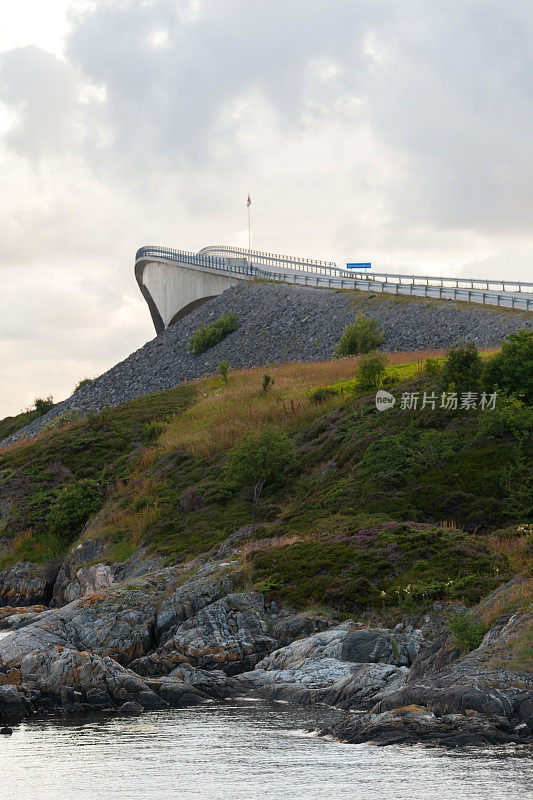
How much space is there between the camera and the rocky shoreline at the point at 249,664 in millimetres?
16297

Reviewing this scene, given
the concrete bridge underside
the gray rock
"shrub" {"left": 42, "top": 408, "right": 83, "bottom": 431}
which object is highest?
the concrete bridge underside

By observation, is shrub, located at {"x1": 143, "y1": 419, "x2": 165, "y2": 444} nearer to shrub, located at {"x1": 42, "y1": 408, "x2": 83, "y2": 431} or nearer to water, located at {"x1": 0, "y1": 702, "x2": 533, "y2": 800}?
shrub, located at {"x1": 42, "y1": 408, "x2": 83, "y2": 431}

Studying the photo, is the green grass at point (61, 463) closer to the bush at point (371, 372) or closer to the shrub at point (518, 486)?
the bush at point (371, 372)

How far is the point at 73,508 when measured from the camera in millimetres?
45969

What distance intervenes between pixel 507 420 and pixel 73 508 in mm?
22534

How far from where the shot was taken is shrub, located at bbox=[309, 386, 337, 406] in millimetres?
47344

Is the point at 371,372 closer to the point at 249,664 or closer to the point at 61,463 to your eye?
the point at 61,463

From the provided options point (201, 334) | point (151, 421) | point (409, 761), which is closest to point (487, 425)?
point (409, 761)

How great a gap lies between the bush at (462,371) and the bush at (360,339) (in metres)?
24.1

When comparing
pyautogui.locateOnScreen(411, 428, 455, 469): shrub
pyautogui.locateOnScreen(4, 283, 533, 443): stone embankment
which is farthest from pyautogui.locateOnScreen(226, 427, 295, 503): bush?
pyautogui.locateOnScreen(4, 283, 533, 443): stone embankment

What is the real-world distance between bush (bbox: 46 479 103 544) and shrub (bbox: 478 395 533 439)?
20740mm

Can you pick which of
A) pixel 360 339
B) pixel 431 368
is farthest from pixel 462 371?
pixel 360 339

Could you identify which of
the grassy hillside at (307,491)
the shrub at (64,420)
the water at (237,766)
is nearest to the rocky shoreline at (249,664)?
the water at (237,766)

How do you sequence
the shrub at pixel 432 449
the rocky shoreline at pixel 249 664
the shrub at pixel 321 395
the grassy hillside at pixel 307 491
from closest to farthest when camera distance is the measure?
the rocky shoreline at pixel 249 664 < the grassy hillside at pixel 307 491 < the shrub at pixel 432 449 < the shrub at pixel 321 395
